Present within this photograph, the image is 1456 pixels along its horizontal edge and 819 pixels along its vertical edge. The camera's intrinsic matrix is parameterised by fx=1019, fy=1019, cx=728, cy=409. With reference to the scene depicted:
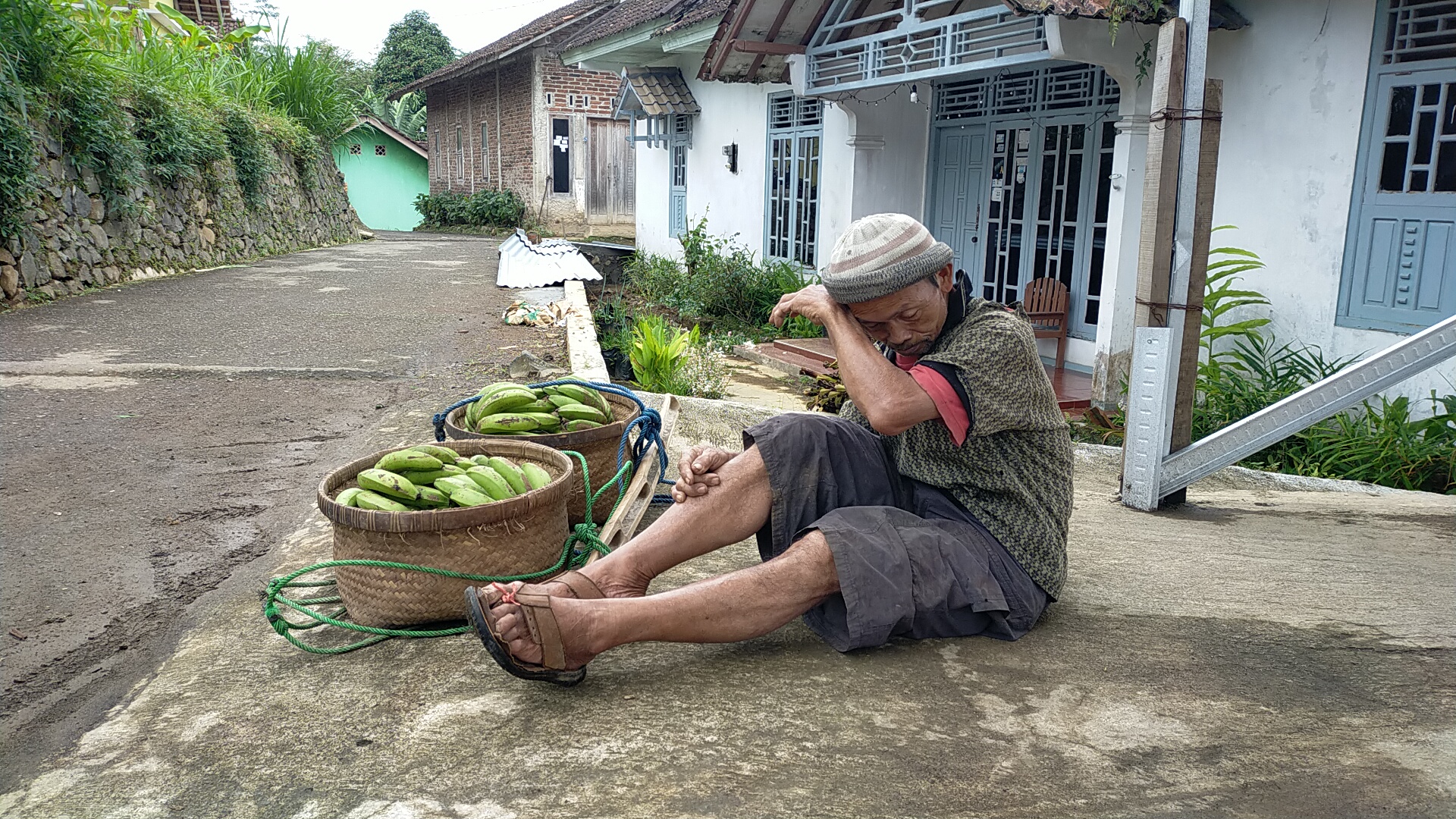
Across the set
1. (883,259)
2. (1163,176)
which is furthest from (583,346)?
(883,259)

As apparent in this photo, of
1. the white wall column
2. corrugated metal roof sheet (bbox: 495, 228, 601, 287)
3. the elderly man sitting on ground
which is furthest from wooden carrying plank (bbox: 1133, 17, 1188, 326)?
corrugated metal roof sheet (bbox: 495, 228, 601, 287)

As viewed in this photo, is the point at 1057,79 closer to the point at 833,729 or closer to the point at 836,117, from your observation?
the point at 836,117

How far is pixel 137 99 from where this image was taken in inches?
441

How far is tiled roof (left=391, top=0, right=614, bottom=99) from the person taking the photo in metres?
21.5

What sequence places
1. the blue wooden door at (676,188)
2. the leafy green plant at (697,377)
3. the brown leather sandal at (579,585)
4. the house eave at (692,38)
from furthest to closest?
the blue wooden door at (676,188), the house eave at (692,38), the leafy green plant at (697,377), the brown leather sandal at (579,585)

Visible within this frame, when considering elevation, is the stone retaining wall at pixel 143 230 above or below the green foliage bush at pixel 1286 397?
above

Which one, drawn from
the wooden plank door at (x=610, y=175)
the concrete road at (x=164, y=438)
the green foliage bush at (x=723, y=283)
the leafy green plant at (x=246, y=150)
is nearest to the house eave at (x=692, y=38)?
the green foliage bush at (x=723, y=283)

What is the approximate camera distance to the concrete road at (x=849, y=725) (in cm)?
196

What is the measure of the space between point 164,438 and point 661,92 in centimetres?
1017

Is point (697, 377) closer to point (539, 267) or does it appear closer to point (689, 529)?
point (689, 529)

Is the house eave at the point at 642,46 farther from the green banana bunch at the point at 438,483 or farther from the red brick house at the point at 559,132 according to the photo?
the green banana bunch at the point at 438,483

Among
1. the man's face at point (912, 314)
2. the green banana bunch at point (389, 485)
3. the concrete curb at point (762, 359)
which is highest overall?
the man's face at point (912, 314)

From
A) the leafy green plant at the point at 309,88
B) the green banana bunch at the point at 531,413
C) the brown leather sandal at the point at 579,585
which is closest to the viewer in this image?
the brown leather sandal at the point at 579,585

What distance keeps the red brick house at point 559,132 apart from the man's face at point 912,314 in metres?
20.2
